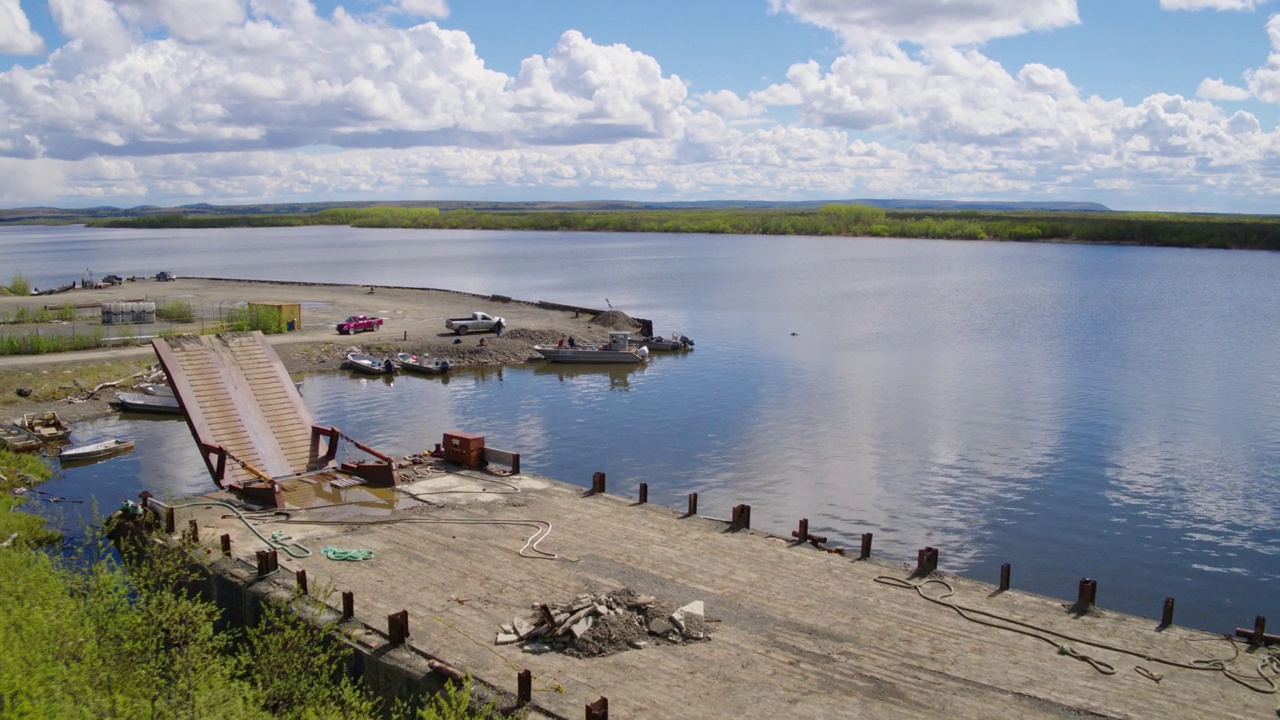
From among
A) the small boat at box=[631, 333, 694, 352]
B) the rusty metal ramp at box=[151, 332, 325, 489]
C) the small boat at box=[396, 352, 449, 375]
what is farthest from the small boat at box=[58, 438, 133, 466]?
the small boat at box=[631, 333, 694, 352]

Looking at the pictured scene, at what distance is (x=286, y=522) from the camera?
2089cm

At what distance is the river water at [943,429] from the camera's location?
25391 millimetres

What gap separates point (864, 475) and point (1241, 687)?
17.7m

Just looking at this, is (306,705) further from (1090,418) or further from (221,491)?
(1090,418)

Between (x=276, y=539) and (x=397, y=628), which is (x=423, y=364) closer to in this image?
(x=276, y=539)

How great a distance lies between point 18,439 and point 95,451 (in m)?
3.23

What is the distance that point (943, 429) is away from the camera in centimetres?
3797

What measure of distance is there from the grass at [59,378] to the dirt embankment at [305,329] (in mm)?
42

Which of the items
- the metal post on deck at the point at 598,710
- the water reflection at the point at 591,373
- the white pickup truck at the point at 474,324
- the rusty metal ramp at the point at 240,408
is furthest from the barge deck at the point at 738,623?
the white pickup truck at the point at 474,324

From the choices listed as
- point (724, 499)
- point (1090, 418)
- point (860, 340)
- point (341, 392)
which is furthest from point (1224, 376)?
point (341, 392)

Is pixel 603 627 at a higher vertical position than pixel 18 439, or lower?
higher

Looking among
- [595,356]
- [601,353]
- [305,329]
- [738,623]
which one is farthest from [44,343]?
[738,623]

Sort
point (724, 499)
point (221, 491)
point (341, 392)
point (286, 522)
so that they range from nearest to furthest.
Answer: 1. point (286, 522)
2. point (221, 491)
3. point (724, 499)
4. point (341, 392)

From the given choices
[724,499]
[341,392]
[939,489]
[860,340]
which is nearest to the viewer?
[724,499]
